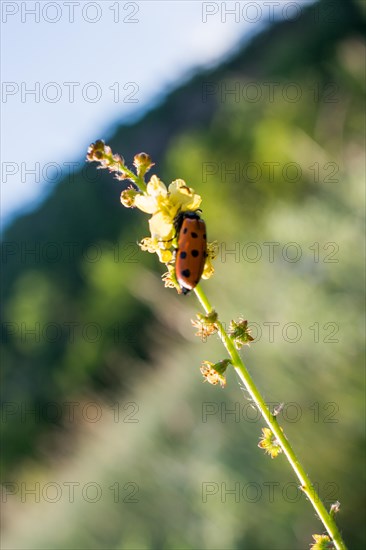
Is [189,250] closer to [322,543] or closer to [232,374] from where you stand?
[322,543]

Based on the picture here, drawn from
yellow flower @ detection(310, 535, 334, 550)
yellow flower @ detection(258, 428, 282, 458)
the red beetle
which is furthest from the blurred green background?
yellow flower @ detection(310, 535, 334, 550)

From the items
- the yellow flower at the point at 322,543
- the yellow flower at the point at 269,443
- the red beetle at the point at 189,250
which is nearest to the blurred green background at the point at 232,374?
the red beetle at the point at 189,250

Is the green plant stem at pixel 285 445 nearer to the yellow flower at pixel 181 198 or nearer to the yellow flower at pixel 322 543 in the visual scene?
the yellow flower at pixel 322 543

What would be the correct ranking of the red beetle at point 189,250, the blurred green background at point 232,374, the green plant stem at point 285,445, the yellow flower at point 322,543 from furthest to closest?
the blurred green background at point 232,374 → the red beetle at point 189,250 → the yellow flower at point 322,543 → the green plant stem at point 285,445

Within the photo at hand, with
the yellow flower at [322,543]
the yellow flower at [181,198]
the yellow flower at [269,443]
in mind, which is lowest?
the yellow flower at [322,543]

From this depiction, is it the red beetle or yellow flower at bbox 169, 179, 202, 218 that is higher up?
yellow flower at bbox 169, 179, 202, 218

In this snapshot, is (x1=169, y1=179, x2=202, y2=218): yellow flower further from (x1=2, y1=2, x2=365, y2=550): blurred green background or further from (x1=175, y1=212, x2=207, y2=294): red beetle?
(x1=2, y1=2, x2=365, y2=550): blurred green background

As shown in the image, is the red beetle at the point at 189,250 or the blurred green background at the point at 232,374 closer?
the red beetle at the point at 189,250

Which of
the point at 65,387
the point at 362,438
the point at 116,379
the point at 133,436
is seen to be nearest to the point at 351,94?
the point at 133,436
